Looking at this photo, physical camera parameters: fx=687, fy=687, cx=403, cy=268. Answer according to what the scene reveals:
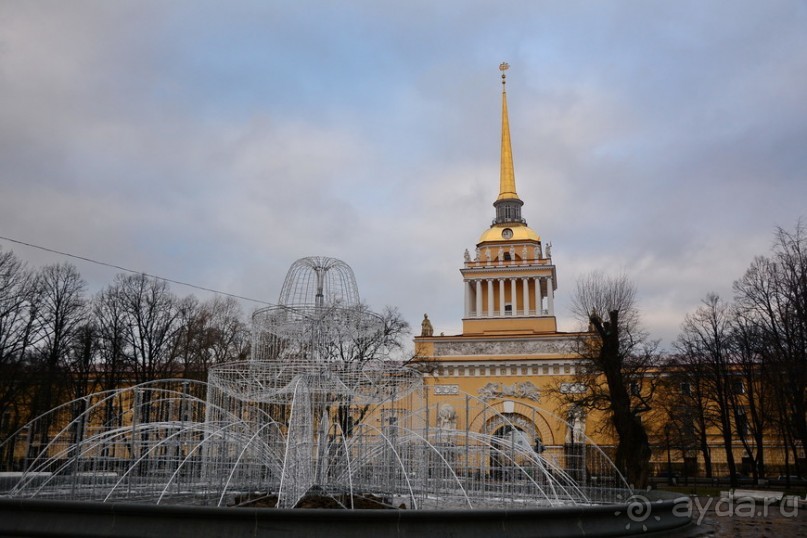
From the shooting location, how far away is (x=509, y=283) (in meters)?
52.4

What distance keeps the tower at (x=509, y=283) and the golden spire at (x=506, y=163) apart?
2.73 m

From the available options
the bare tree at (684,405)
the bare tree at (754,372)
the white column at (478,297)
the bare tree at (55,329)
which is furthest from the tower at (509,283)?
the bare tree at (55,329)

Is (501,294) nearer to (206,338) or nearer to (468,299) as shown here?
(468,299)

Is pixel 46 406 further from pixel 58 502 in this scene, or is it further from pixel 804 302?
pixel 804 302

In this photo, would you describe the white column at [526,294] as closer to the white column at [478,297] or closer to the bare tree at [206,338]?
the white column at [478,297]

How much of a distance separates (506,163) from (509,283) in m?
11.2

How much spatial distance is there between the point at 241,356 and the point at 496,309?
72.7 feet

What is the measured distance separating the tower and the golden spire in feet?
8.97

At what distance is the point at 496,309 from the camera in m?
52.0

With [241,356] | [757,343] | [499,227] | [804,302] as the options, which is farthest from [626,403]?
[499,227]

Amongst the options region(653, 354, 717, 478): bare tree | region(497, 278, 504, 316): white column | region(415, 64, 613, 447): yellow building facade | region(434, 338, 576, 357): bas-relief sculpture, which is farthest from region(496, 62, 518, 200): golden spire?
region(653, 354, 717, 478): bare tree

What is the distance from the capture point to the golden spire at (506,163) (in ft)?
185

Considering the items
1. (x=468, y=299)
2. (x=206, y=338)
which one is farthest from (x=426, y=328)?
(x=206, y=338)

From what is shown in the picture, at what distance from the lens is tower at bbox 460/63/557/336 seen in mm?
50219
